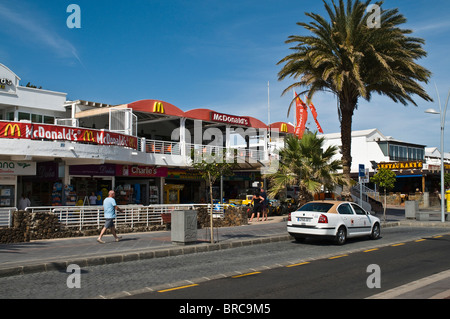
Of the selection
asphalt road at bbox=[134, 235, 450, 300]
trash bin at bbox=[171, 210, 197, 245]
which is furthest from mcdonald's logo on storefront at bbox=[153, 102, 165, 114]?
asphalt road at bbox=[134, 235, 450, 300]

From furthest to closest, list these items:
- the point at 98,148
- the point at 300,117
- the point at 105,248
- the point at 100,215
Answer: the point at 300,117
the point at 98,148
the point at 100,215
the point at 105,248

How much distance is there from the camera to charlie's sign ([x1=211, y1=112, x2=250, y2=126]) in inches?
1192

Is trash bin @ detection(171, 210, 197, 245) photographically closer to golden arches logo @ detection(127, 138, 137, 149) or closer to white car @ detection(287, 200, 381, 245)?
white car @ detection(287, 200, 381, 245)

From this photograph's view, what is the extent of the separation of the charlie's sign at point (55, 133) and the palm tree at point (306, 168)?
8.67 metres

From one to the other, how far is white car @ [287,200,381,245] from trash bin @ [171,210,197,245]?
140 inches

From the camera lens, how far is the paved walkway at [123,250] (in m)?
8.46

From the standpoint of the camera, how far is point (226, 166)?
1570 centimetres

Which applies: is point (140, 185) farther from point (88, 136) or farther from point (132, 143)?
point (88, 136)

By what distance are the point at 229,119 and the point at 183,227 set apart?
18058 millimetres

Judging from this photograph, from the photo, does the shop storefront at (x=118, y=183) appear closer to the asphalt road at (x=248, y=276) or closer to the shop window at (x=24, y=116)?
the shop window at (x=24, y=116)

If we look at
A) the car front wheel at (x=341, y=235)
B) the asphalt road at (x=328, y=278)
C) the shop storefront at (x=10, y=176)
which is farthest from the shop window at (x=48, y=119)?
the asphalt road at (x=328, y=278)

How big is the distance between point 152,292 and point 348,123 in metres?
19.2

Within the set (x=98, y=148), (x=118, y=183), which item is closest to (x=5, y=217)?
(x=98, y=148)

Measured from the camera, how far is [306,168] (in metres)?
22.0
